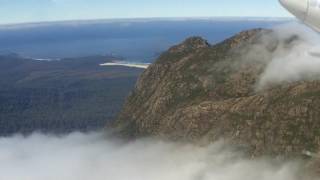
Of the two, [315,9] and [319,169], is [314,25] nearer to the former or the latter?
[315,9]

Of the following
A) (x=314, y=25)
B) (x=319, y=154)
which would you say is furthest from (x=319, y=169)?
(x=314, y=25)

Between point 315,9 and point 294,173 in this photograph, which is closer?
point 315,9

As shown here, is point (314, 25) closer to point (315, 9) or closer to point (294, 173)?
point (315, 9)

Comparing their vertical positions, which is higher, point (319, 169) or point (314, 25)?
point (314, 25)

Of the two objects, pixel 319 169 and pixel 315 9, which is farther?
pixel 319 169

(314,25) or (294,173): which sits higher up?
(314,25)

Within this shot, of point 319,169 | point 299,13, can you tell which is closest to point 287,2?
point 299,13
